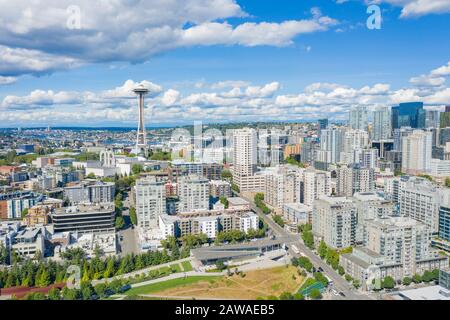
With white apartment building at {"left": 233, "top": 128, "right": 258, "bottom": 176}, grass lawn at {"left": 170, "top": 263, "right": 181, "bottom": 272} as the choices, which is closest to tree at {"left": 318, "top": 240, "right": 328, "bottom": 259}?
grass lawn at {"left": 170, "top": 263, "right": 181, "bottom": 272}

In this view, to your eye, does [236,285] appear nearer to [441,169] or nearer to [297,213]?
[297,213]

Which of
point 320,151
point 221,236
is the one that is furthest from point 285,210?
point 320,151

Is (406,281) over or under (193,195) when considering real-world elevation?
under

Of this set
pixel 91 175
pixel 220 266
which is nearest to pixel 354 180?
pixel 220 266

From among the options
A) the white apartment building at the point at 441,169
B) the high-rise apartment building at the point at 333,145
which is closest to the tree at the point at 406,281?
the white apartment building at the point at 441,169

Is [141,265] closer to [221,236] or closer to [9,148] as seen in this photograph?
[221,236]

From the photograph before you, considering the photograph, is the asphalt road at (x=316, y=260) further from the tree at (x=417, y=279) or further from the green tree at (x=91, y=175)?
the green tree at (x=91, y=175)
